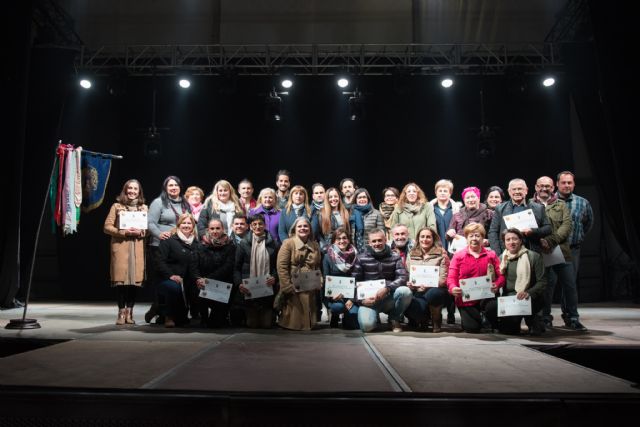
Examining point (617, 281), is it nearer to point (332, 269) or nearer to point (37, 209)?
point (332, 269)

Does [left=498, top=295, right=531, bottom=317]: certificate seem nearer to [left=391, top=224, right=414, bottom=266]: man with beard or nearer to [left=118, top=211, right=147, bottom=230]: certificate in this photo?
[left=391, top=224, right=414, bottom=266]: man with beard

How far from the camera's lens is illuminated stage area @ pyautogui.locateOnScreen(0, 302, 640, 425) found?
201cm

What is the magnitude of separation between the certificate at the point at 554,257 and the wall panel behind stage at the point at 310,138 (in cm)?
436

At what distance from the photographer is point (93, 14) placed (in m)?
7.81

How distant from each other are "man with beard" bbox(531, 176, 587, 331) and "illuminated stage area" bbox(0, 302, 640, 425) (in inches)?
9.5

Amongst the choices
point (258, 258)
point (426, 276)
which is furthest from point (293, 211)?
point (426, 276)

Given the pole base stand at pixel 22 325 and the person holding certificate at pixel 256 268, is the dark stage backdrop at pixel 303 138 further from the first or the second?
the pole base stand at pixel 22 325

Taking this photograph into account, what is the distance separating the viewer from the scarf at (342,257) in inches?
184

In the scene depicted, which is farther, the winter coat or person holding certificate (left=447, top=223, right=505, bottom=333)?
the winter coat

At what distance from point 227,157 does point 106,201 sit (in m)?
2.57

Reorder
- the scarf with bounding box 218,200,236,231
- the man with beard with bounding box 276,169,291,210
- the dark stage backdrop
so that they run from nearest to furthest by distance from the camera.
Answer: the scarf with bounding box 218,200,236,231 < the man with beard with bounding box 276,169,291,210 < the dark stage backdrop

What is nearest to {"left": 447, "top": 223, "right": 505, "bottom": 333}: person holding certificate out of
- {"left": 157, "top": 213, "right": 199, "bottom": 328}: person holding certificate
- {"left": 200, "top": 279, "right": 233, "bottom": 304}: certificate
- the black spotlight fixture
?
{"left": 200, "top": 279, "right": 233, "bottom": 304}: certificate

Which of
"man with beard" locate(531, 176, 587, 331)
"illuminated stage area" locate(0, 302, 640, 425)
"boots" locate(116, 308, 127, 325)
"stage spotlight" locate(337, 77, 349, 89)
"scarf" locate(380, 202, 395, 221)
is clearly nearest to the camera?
"illuminated stage area" locate(0, 302, 640, 425)

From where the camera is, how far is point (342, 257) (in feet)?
15.4
